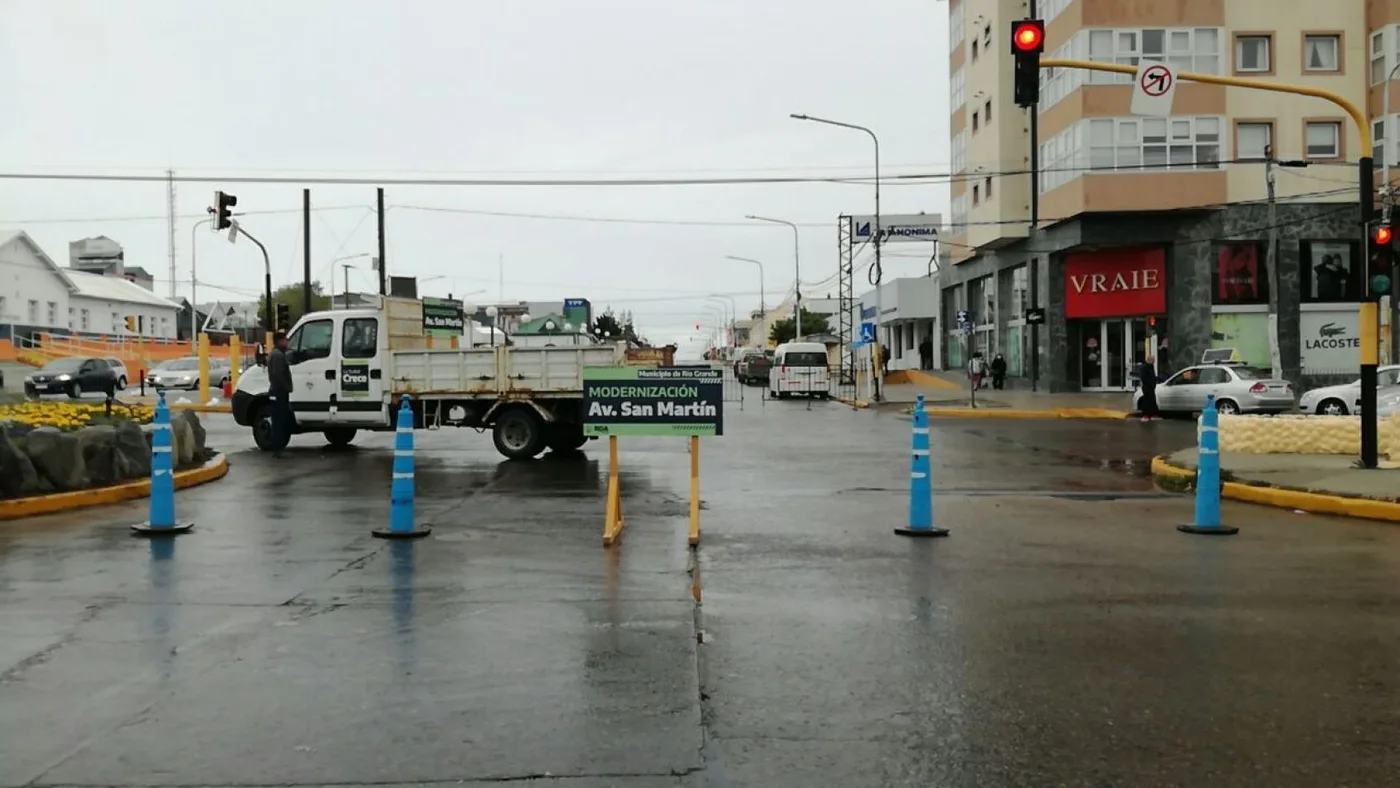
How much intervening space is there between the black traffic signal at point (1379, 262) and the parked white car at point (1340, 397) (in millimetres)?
11799

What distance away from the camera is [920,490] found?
35.3 feet

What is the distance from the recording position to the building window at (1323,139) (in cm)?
3738

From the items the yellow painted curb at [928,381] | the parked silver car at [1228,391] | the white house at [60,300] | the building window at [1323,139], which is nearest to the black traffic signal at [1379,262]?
the parked silver car at [1228,391]

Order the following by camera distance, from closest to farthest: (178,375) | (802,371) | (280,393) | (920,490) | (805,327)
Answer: (920,490) < (280,393) < (178,375) < (802,371) < (805,327)

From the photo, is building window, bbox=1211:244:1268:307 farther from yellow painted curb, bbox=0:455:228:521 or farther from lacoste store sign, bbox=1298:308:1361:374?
yellow painted curb, bbox=0:455:228:521

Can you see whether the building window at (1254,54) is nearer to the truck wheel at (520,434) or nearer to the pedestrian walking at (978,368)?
the pedestrian walking at (978,368)

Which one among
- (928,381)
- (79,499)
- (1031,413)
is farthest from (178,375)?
(79,499)

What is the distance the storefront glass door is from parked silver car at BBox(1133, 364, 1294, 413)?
931 centimetres

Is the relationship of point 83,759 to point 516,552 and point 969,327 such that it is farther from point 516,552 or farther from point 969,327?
point 969,327

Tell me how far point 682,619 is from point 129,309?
8299cm

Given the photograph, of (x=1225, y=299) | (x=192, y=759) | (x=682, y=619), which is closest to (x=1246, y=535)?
(x=682, y=619)

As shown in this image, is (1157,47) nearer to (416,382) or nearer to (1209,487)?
(416,382)

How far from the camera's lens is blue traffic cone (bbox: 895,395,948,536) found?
1056 centimetres

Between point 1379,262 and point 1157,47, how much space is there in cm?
2440
